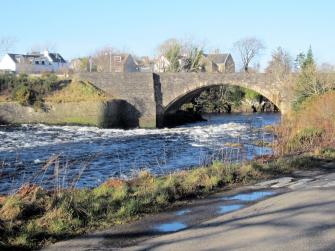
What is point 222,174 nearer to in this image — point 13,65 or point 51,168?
point 51,168

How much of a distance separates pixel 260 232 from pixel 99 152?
19468 mm

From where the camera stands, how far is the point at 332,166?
15.3 m

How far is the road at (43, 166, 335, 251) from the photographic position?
7.03 m

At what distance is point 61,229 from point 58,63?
100406mm

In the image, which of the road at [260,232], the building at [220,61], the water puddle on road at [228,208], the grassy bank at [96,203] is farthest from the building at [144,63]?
the road at [260,232]

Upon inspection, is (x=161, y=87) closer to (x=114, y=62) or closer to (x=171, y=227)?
(x=171, y=227)

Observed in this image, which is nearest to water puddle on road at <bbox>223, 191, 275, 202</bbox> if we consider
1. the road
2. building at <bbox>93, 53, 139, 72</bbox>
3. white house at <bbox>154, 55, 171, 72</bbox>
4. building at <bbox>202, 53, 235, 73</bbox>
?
the road

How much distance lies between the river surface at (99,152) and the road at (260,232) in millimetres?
6604

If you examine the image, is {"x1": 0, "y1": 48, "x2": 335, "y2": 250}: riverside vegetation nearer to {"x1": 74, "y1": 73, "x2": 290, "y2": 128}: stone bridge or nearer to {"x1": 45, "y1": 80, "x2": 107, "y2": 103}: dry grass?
{"x1": 45, "y1": 80, "x2": 107, "y2": 103}: dry grass

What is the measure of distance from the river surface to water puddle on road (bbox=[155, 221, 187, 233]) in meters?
6.48

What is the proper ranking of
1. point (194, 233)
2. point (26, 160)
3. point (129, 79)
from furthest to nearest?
point (129, 79) → point (26, 160) → point (194, 233)

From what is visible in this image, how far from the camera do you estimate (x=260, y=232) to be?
Answer: 25.0ft

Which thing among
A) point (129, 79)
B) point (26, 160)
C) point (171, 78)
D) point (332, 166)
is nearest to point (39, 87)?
point (129, 79)

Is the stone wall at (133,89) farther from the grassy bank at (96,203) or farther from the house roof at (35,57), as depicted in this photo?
the house roof at (35,57)
